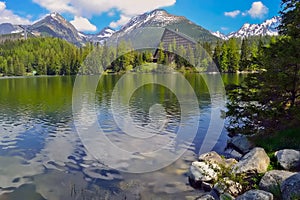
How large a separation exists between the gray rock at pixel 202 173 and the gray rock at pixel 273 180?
2486mm

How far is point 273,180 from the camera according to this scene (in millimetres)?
10234

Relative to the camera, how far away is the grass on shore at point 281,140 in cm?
1470

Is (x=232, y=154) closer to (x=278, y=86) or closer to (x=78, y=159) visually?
(x=278, y=86)

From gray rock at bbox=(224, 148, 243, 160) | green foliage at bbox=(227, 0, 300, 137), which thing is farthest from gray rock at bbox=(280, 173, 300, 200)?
gray rock at bbox=(224, 148, 243, 160)

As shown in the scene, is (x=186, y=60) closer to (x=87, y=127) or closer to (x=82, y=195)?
(x=87, y=127)

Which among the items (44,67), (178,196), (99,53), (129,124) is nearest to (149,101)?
(129,124)

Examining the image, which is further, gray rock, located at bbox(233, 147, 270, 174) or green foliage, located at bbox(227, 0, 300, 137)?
green foliage, located at bbox(227, 0, 300, 137)

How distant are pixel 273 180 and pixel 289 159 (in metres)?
2.42

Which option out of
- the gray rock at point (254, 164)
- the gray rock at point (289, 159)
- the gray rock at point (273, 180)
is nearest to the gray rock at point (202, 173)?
the gray rock at point (254, 164)

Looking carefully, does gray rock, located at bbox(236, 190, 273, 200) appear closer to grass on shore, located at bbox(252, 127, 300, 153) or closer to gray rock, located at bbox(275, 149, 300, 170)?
gray rock, located at bbox(275, 149, 300, 170)

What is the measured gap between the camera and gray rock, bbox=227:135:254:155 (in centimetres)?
1748

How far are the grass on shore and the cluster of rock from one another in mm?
2219

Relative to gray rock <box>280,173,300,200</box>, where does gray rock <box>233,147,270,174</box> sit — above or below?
below

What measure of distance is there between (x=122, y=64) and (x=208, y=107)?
100m
